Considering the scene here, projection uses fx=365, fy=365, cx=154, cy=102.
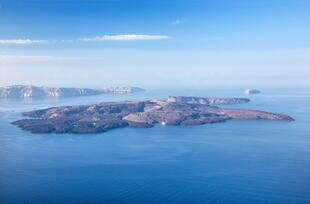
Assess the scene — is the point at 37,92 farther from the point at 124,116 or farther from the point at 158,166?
the point at 158,166

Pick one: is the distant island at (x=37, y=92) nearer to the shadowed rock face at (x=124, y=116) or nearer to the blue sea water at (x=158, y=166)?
the shadowed rock face at (x=124, y=116)

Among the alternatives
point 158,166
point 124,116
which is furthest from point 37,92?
point 158,166

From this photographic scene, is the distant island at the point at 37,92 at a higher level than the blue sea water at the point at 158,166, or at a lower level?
higher

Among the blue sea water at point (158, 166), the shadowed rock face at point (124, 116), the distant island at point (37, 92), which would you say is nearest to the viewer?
the blue sea water at point (158, 166)

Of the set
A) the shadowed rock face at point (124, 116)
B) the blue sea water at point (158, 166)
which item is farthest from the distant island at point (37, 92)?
the blue sea water at point (158, 166)

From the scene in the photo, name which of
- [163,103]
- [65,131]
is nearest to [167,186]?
[65,131]

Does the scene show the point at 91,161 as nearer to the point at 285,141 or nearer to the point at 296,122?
the point at 285,141
